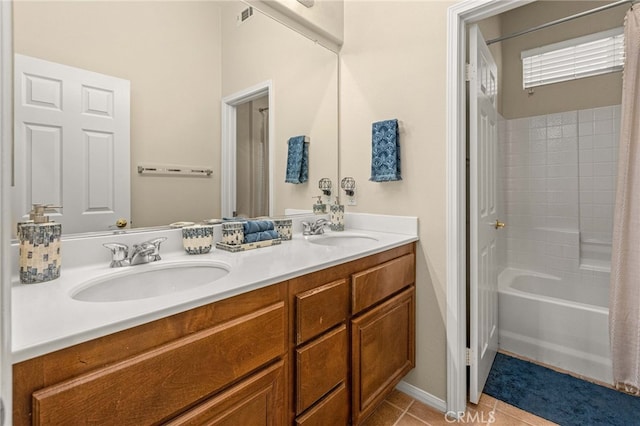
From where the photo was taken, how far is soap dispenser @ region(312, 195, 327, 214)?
204 centimetres

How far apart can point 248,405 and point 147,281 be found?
524 mm

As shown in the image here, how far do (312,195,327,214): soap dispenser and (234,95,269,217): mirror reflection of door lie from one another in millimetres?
364

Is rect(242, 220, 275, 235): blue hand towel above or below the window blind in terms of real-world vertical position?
below

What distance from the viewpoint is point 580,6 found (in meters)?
2.48

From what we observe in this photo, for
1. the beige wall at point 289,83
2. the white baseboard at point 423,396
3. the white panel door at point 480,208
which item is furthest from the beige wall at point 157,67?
the white baseboard at point 423,396

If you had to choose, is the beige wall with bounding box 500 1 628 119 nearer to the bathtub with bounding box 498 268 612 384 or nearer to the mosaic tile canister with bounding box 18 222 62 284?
the bathtub with bounding box 498 268 612 384

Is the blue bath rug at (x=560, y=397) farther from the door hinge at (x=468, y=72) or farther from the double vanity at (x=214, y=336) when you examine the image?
the door hinge at (x=468, y=72)

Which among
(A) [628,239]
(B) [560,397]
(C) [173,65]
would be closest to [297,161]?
(C) [173,65]

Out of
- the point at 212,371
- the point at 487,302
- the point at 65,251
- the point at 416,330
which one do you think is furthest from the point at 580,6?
the point at 65,251

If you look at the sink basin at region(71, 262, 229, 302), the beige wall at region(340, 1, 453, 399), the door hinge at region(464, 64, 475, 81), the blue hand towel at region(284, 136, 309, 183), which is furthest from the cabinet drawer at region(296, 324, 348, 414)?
the door hinge at region(464, 64, 475, 81)

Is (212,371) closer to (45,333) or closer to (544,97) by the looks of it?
(45,333)

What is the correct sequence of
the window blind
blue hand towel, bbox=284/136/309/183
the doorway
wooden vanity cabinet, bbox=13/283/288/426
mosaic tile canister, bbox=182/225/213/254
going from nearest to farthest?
wooden vanity cabinet, bbox=13/283/288/426, mosaic tile canister, bbox=182/225/213/254, the doorway, blue hand towel, bbox=284/136/309/183, the window blind

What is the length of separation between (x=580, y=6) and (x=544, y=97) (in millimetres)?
669

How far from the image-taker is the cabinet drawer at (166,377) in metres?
0.60
